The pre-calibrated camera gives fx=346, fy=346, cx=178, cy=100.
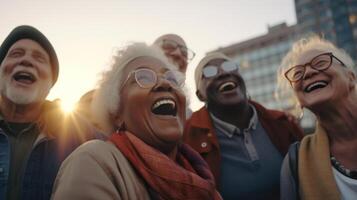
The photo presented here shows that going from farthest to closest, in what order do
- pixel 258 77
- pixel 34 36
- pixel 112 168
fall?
pixel 258 77 → pixel 34 36 → pixel 112 168

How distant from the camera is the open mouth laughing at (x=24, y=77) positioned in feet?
10.0

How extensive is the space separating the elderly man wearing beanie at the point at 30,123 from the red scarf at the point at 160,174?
87 centimetres

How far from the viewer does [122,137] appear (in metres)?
2.23

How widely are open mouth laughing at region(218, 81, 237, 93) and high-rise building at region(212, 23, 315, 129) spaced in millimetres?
79080

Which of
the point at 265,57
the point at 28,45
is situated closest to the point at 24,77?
the point at 28,45

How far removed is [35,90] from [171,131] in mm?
1448

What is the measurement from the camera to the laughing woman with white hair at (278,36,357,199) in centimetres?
275

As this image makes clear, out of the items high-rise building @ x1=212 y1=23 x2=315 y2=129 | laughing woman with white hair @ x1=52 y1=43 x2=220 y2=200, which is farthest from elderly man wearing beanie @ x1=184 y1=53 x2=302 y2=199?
high-rise building @ x1=212 y1=23 x2=315 y2=129

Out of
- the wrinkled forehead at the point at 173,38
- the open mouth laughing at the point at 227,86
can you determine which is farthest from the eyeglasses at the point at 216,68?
the wrinkled forehead at the point at 173,38

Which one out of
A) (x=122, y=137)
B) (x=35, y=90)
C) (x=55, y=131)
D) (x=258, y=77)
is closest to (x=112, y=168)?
(x=122, y=137)

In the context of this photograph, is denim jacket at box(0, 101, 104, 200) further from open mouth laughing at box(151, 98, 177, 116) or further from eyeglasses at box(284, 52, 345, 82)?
eyeglasses at box(284, 52, 345, 82)

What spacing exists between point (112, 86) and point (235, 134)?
64.7 inches

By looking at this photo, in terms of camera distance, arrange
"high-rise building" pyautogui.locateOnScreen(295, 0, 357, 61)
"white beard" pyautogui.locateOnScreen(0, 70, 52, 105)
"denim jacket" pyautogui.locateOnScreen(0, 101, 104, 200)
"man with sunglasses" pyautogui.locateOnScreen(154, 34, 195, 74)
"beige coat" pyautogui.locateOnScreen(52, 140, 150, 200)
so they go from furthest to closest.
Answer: "high-rise building" pyautogui.locateOnScreen(295, 0, 357, 61), "man with sunglasses" pyautogui.locateOnScreen(154, 34, 195, 74), "white beard" pyautogui.locateOnScreen(0, 70, 52, 105), "denim jacket" pyautogui.locateOnScreen(0, 101, 104, 200), "beige coat" pyautogui.locateOnScreen(52, 140, 150, 200)

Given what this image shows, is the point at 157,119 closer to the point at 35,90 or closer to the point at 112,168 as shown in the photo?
the point at 112,168
